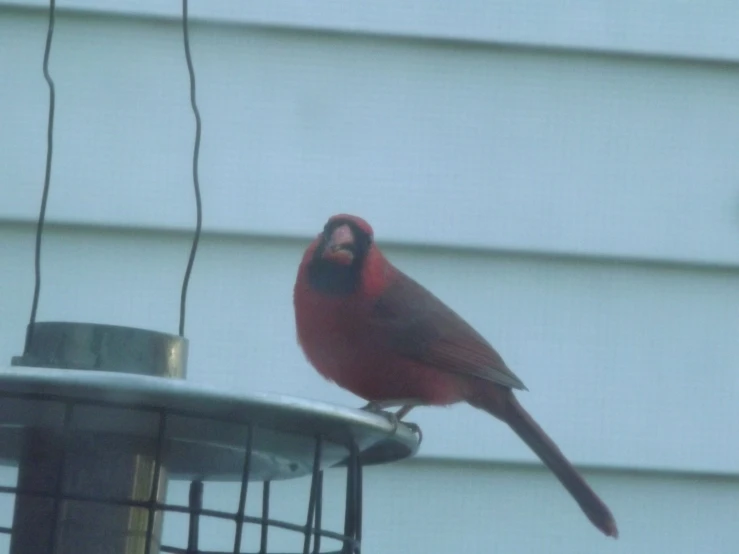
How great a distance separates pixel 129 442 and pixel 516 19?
1686 millimetres

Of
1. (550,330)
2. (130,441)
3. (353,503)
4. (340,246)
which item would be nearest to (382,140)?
(340,246)

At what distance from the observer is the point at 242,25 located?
291 cm

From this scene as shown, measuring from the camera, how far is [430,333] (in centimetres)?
297

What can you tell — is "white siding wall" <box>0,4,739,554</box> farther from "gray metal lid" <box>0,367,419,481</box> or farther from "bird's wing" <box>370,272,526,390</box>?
"gray metal lid" <box>0,367,419,481</box>

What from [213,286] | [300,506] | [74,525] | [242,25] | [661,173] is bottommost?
[74,525]

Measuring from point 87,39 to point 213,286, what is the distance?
648 millimetres

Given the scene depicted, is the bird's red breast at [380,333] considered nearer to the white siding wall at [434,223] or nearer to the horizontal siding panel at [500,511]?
the white siding wall at [434,223]

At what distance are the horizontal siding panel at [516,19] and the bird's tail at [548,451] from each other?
855mm

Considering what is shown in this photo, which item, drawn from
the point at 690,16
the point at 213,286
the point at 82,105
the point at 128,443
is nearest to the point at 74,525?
the point at 128,443

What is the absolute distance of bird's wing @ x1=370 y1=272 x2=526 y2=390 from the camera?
2863 millimetres

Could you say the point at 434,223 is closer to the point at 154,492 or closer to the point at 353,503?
the point at 353,503

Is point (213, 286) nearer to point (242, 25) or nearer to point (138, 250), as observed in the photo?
point (138, 250)

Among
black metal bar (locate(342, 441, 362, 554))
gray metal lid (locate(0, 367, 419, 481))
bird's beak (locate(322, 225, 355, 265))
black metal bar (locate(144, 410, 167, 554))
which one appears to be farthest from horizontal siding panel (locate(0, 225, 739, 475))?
black metal bar (locate(144, 410, 167, 554))

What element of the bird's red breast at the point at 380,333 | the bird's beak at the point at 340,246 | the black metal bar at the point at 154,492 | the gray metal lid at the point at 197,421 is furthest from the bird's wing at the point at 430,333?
the black metal bar at the point at 154,492
